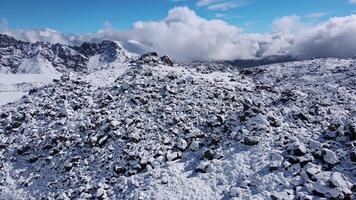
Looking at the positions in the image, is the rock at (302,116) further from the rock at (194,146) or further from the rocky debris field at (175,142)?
the rock at (194,146)

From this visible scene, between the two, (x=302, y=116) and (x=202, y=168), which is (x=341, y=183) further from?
(x=302, y=116)

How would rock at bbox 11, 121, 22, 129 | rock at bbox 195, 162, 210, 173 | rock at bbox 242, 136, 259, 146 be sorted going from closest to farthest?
rock at bbox 195, 162, 210, 173
rock at bbox 242, 136, 259, 146
rock at bbox 11, 121, 22, 129

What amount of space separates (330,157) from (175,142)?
34.2 ft

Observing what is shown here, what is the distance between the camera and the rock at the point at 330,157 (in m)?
22.2

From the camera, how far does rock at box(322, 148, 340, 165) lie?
22.2 meters

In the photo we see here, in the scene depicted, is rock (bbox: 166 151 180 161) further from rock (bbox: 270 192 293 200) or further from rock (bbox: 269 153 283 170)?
rock (bbox: 270 192 293 200)

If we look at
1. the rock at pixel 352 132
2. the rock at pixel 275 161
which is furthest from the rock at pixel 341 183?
the rock at pixel 352 132

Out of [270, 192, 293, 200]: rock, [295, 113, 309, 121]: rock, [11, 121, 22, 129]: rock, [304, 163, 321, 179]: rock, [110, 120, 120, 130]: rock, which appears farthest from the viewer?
[11, 121, 22, 129]: rock

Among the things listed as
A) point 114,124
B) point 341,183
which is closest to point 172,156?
point 114,124

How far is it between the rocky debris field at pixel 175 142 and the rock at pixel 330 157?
6cm

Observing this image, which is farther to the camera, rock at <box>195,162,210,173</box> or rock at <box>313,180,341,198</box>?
rock at <box>195,162,210,173</box>

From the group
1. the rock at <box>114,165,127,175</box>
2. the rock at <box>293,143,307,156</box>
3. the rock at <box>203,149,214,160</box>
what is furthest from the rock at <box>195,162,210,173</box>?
the rock at <box>293,143,307,156</box>

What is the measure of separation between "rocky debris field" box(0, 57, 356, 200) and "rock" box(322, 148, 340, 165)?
6 centimetres

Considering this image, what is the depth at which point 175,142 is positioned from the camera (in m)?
26.6
